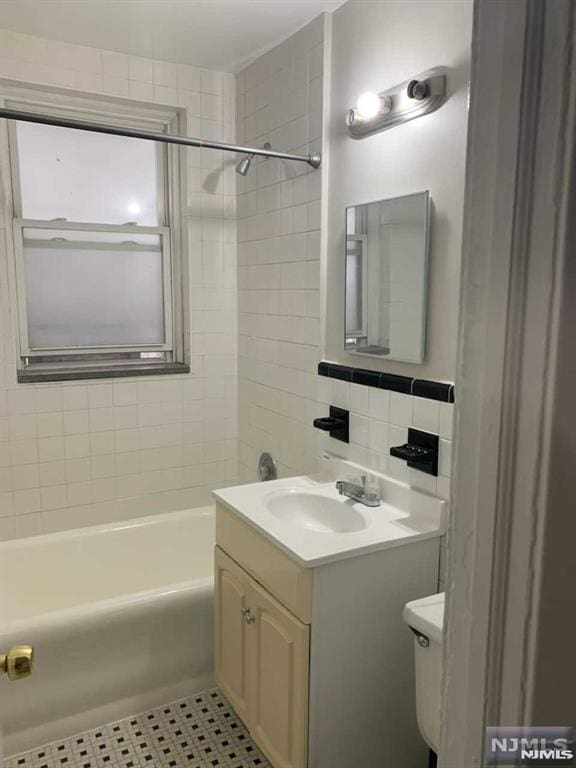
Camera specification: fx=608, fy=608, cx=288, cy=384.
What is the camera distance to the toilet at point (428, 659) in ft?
4.95

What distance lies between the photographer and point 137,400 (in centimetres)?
292

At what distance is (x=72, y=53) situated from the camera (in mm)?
2600

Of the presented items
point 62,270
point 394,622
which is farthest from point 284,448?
point 62,270

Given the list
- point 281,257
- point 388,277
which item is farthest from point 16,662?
point 281,257

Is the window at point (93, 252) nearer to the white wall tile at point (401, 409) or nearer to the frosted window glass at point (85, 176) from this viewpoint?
the frosted window glass at point (85, 176)

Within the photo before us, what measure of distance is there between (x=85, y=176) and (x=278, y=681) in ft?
7.57

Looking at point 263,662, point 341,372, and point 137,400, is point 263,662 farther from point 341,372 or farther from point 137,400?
point 137,400

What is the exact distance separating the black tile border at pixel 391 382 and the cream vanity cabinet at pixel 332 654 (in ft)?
1.49

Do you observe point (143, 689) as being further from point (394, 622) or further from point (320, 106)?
point (320, 106)

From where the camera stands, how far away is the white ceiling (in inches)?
88.6

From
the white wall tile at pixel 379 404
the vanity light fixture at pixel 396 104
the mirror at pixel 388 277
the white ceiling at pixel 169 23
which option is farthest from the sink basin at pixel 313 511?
the white ceiling at pixel 169 23

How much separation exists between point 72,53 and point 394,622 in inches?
102

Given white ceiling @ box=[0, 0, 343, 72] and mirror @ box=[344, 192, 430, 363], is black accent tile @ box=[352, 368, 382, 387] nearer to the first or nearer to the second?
mirror @ box=[344, 192, 430, 363]

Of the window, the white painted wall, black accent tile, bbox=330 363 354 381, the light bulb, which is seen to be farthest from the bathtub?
the light bulb
